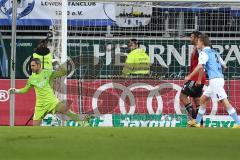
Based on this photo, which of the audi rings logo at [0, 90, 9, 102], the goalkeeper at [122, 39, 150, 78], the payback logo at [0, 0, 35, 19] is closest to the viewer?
the audi rings logo at [0, 90, 9, 102]

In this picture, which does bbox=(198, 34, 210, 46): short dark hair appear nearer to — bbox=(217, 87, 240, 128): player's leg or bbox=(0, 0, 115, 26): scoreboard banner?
bbox=(217, 87, 240, 128): player's leg

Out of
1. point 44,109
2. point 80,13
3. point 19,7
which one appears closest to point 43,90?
point 44,109

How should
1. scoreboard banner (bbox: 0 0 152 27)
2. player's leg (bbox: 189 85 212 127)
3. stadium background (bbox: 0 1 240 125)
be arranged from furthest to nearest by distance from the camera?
scoreboard banner (bbox: 0 0 152 27) → stadium background (bbox: 0 1 240 125) → player's leg (bbox: 189 85 212 127)

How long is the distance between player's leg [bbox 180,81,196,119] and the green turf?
747 cm

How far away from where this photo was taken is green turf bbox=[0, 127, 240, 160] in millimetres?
3521

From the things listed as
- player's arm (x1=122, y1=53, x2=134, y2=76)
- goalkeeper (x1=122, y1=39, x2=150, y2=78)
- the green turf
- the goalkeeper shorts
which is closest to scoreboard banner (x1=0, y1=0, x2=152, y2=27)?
goalkeeper (x1=122, y1=39, x2=150, y2=78)

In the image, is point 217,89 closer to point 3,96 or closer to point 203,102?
point 203,102

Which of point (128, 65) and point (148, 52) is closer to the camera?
point (128, 65)

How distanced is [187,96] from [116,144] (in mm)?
7860

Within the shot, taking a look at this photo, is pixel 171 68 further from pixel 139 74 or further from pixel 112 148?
pixel 112 148

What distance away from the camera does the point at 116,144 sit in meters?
3.62

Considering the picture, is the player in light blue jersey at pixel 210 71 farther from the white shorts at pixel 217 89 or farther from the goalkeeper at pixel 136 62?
the goalkeeper at pixel 136 62

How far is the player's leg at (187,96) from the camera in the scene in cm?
1127

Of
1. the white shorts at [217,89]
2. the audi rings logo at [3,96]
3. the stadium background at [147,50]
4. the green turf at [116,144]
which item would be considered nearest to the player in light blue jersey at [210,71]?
the white shorts at [217,89]
